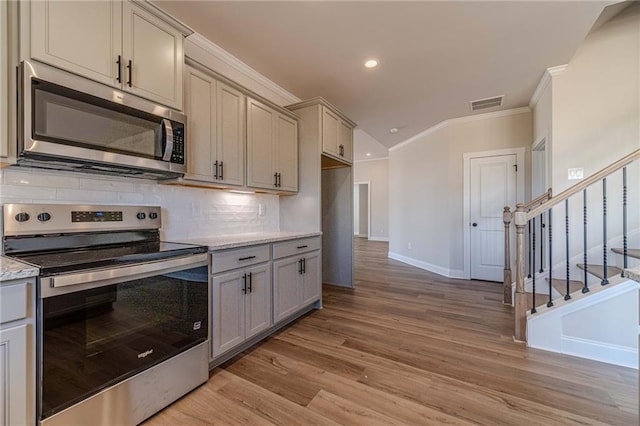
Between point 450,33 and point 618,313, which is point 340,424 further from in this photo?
point 450,33

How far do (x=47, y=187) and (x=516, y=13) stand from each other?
351 cm

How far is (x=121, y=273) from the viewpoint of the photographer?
1.37m

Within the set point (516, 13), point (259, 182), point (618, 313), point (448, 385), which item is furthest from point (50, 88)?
point (618, 313)

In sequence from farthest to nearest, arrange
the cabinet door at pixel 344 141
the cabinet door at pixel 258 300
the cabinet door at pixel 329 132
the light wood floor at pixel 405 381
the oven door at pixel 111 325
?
the cabinet door at pixel 344 141, the cabinet door at pixel 329 132, the cabinet door at pixel 258 300, the light wood floor at pixel 405 381, the oven door at pixel 111 325

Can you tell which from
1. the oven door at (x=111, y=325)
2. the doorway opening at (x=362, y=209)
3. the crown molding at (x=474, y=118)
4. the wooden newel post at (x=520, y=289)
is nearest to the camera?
the oven door at (x=111, y=325)

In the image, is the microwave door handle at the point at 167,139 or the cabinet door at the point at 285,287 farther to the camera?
the cabinet door at the point at 285,287

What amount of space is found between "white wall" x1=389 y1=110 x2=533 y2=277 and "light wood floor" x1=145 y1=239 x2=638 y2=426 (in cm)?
216

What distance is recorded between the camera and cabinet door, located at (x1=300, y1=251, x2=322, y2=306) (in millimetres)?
2895

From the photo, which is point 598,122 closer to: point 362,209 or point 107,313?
point 107,313

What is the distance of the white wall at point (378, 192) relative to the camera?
965 centimetres

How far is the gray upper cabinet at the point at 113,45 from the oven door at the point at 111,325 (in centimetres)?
109

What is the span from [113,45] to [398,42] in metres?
2.22

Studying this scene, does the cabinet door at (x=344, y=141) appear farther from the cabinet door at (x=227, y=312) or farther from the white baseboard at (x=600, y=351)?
the white baseboard at (x=600, y=351)

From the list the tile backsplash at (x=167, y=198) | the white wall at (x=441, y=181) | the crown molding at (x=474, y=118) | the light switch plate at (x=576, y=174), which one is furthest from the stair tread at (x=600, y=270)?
the tile backsplash at (x=167, y=198)
